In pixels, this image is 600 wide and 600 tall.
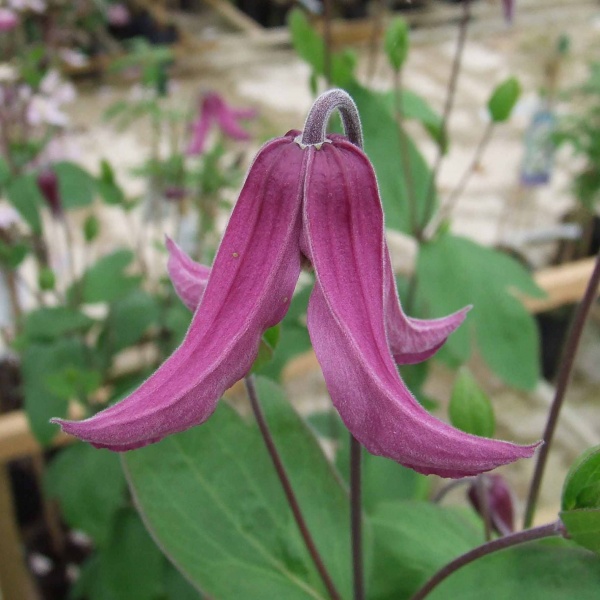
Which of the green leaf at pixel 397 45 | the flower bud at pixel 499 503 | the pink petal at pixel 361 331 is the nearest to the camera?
the pink petal at pixel 361 331

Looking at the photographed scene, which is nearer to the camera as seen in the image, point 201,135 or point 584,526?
point 584,526

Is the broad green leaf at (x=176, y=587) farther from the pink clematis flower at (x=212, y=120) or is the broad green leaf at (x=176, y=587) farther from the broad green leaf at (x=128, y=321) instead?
the pink clematis flower at (x=212, y=120)

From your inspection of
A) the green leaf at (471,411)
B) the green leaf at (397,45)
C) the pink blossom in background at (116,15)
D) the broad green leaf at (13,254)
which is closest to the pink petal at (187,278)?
the green leaf at (471,411)

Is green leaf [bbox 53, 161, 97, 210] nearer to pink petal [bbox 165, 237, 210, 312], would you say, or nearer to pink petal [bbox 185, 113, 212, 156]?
pink petal [bbox 185, 113, 212, 156]

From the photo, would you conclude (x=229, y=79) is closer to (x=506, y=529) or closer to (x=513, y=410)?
(x=513, y=410)

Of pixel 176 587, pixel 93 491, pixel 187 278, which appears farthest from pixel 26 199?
pixel 187 278

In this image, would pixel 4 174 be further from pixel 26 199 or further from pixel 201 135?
pixel 201 135
